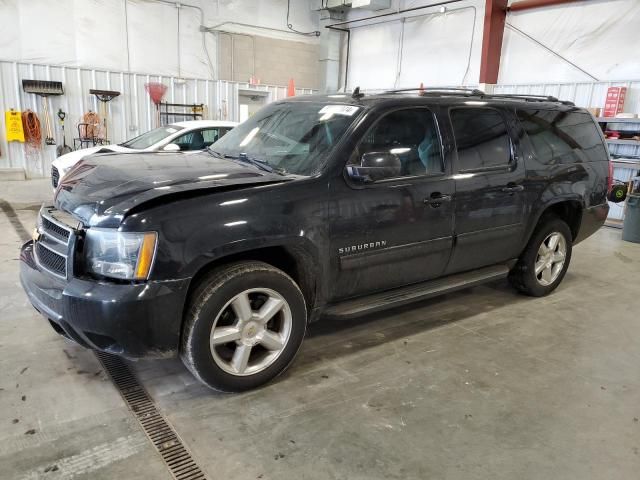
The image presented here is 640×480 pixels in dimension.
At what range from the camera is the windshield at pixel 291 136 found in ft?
10.3

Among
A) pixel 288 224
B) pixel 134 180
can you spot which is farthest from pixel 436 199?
pixel 134 180

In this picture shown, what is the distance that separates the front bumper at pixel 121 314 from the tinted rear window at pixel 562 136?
10.5ft

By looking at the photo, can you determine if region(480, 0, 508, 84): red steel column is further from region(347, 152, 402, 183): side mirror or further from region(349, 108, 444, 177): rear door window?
region(347, 152, 402, 183): side mirror

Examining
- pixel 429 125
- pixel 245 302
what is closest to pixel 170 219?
pixel 245 302

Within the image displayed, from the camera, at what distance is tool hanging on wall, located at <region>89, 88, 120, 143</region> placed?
11703 millimetres

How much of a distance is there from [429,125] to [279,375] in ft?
6.49

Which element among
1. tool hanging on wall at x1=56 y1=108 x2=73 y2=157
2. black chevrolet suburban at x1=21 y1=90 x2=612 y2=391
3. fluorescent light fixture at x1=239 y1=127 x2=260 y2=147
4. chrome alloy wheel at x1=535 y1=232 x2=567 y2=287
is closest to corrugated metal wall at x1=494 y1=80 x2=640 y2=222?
chrome alloy wheel at x1=535 y1=232 x2=567 y2=287

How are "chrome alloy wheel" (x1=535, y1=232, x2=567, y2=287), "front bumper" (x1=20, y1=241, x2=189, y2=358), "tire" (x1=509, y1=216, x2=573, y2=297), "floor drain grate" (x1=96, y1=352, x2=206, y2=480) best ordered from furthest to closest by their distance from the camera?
"chrome alloy wheel" (x1=535, y1=232, x2=567, y2=287) < "tire" (x1=509, y1=216, x2=573, y2=297) < "front bumper" (x1=20, y1=241, x2=189, y2=358) < "floor drain grate" (x1=96, y1=352, x2=206, y2=480)

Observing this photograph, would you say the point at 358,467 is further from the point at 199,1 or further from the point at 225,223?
the point at 199,1

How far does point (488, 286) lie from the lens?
4.99 m

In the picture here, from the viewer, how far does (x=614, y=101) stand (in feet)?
28.5

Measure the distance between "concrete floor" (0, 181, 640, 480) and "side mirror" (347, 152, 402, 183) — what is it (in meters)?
1.22

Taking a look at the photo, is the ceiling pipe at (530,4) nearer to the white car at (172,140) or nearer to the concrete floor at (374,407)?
the white car at (172,140)

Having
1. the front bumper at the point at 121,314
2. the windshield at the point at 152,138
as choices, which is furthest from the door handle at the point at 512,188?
the windshield at the point at 152,138
